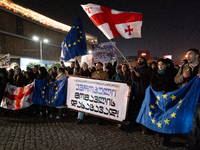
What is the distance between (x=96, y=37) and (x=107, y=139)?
78.0 m

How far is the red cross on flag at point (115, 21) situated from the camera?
4.88 meters

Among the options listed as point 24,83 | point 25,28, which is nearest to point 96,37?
point 25,28

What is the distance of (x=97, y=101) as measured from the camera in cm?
490

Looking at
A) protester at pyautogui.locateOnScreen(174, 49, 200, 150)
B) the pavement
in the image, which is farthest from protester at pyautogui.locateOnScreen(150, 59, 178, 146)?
the pavement

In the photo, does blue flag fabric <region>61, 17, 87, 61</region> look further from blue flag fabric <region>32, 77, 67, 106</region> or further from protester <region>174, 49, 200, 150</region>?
protester <region>174, 49, 200, 150</region>

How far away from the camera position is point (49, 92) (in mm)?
6250

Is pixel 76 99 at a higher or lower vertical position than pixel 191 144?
higher

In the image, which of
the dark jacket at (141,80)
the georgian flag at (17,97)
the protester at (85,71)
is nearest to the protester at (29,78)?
the georgian flag at (17,97)

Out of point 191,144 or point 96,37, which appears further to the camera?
point 96,37

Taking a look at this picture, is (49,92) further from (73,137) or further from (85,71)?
(73,137)

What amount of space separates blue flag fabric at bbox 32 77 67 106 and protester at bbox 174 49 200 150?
403 cm

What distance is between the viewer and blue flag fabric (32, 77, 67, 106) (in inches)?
232

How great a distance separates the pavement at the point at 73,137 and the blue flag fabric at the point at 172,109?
530 mm

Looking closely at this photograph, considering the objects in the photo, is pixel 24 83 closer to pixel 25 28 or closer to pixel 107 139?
pixel 107 139
